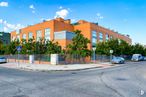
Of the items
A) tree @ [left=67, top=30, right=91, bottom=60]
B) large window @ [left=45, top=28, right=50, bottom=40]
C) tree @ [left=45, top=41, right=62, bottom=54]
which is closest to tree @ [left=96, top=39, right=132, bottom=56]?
tree @ [left=67, top=30, right=91, bottom=60]

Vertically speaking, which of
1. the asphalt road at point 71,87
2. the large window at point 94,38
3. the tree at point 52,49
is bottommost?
the asphalt road at point 71,87

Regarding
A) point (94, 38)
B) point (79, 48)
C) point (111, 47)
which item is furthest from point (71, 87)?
point (94, 38)

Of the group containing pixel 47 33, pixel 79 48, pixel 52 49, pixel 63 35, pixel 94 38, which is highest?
pixel 47 33

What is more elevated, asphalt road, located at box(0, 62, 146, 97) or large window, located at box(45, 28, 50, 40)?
large window, located at box(45, 28, 50, 40)

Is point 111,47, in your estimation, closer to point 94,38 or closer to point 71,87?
point 94,38

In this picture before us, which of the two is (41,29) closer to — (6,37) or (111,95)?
(6,37)

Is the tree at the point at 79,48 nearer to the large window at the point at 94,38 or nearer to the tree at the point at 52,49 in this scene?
the tree at the point at 52,49

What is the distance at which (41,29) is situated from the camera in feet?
212

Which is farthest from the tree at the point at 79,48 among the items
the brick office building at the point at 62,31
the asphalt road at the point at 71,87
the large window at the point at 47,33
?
the asphalt road at the point at 71,87

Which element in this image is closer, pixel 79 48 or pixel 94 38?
pixel 79 48

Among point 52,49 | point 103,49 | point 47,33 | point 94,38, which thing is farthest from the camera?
point 94,38

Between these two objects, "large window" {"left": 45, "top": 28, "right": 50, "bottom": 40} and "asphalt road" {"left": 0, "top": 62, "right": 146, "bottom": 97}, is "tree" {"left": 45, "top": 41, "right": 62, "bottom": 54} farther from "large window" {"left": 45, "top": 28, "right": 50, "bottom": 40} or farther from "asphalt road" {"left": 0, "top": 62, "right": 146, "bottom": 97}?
"asphalt road" {"left": 0, "top": 62, "right": 146, "bottom": 97}

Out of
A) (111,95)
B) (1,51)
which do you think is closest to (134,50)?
(1,51)

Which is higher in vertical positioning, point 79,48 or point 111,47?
point 111,47
